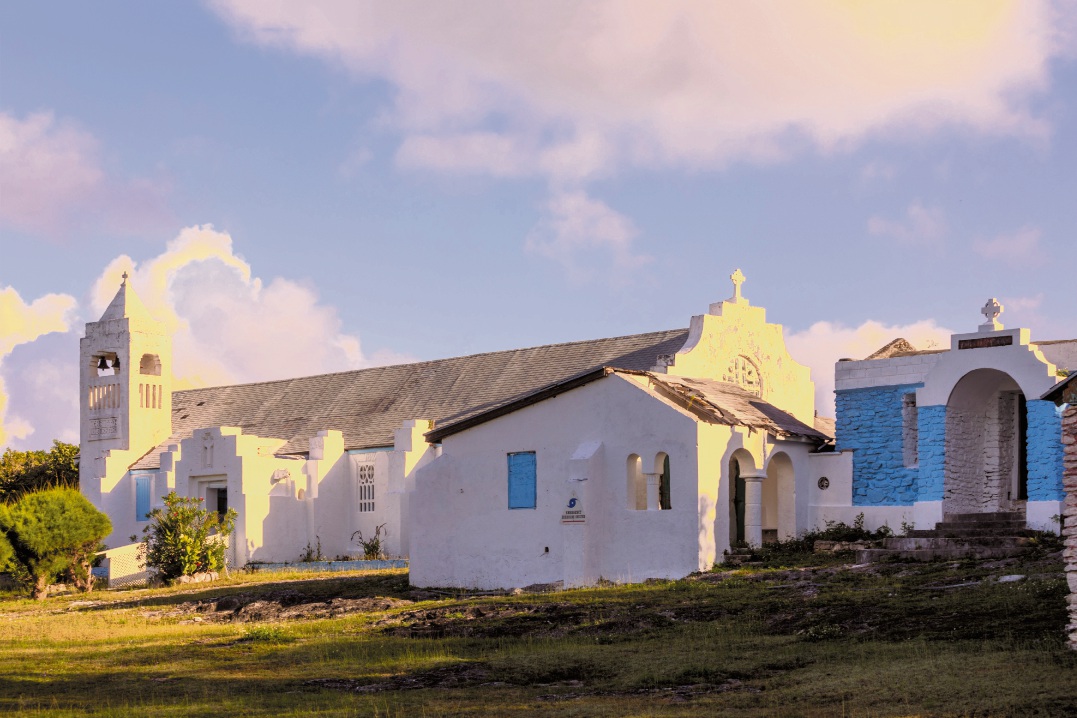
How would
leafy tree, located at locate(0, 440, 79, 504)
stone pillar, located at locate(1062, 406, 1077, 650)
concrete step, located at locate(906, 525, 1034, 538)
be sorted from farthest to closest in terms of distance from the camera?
1. leafy tree, located at locate(0, 440, 79, 504)
2. concrete step, located at locate(906, 525, 1034, 538)
3. stone pillar, located at locate(1062, 406, 1077, 650)

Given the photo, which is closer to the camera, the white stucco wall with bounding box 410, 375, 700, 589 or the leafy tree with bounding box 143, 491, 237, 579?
the white stucco wall with bounding box 410, 375, 700, 589

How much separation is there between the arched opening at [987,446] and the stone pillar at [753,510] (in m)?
3.74

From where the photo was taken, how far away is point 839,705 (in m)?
12.4

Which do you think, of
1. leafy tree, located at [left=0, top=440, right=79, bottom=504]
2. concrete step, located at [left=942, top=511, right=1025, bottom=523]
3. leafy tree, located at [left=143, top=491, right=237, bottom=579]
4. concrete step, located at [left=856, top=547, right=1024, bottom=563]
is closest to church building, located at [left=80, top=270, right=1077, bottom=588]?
concrete step, located at [left=942, top=511, right=1025, bottom=523]

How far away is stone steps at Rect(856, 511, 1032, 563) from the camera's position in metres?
22.2


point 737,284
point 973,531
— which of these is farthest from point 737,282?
point 973,531

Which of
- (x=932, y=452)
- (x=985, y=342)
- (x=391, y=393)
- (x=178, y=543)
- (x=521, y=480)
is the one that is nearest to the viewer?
(x=985, y=342)

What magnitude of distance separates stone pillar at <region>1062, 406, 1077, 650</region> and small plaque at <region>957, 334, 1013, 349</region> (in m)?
9.82

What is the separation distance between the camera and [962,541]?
2264 cm

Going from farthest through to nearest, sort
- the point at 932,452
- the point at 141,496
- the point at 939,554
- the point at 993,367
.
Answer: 1. the point at 141,496
2. the point at 932,452
3. the point at 993,367
4. the point at 939,554

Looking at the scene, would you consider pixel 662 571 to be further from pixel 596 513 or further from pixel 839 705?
pixel 839 705

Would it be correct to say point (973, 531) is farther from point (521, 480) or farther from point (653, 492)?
point (521, 480)

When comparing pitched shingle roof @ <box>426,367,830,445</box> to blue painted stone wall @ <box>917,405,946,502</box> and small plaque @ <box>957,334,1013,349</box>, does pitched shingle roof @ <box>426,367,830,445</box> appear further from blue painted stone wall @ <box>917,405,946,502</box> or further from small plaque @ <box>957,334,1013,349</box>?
small plaque @ <box>957,334,1013,349</box>

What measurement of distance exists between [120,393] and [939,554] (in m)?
33.6
